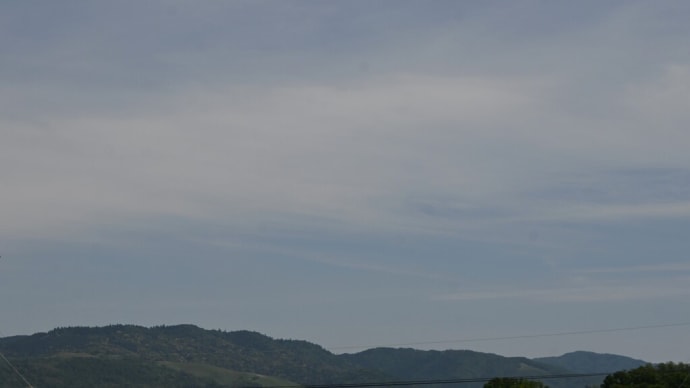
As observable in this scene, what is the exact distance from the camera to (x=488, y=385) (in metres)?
164

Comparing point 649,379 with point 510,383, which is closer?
point 510,383

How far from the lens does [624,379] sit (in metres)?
167

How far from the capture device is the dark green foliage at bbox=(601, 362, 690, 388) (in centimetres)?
16000

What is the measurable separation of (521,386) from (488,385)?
24.4 ft

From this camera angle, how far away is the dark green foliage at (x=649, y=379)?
6299 inches

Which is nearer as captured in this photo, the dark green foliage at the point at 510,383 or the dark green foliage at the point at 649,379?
the dark green foliage at the point at 510,383

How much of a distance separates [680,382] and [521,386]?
25616 mm

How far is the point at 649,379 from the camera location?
542 ft

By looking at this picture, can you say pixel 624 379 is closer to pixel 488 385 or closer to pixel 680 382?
pixel 680 382

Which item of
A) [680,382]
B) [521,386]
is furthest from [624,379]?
[521,386]

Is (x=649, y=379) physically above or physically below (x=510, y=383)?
above

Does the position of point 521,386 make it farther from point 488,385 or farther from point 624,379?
point 624,379

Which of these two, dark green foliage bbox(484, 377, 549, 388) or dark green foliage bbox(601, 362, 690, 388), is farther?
dark green foliage bbox(601, 362, 690, 388)
